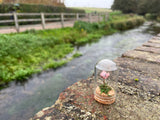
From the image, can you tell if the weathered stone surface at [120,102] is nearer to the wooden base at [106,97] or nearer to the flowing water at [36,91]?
the wooden base at [106,97]

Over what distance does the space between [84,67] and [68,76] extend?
979 millimetres

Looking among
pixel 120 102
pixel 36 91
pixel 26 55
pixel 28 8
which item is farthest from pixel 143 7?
pixel 120 102

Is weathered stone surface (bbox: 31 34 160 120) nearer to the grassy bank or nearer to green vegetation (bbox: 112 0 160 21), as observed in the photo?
the grassy bank

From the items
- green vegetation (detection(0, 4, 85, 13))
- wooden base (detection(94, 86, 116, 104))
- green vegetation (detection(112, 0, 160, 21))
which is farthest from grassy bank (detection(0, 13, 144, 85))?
green vegetation (detection(112, 0, 160, 21))

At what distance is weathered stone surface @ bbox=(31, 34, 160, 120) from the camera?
1.40 meters

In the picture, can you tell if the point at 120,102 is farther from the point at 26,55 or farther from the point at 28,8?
the point at 28,8

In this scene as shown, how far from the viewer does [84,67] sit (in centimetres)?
504

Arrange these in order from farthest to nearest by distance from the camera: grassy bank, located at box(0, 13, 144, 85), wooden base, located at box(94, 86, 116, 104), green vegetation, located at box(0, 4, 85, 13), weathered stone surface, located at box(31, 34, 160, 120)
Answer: green vegetation, located at box(0, 4, 85, 13), grassy bank, located at box(0, 13, 144, 85), wooden base, located at box(94, 86, 116, 104), weathered stone surface, located at box(31, 34, 160, 120)

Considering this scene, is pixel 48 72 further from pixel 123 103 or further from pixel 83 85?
pixel 123 103

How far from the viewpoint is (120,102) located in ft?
5.19

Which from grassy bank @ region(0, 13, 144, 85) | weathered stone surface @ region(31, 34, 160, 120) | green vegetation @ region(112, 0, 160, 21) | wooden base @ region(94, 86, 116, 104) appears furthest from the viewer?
green vegetation @ region(112, 0, 160, 21)

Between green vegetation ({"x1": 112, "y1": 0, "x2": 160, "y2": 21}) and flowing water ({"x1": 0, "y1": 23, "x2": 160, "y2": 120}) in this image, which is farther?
green vegetation ({"x1": 112, "y1": 0, "x2": 160, "y2": 21})

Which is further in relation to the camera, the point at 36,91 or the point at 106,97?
the point at 36,91

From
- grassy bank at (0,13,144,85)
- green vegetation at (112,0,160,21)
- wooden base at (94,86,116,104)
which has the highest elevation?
green vegetation at (112,0,160,21)
